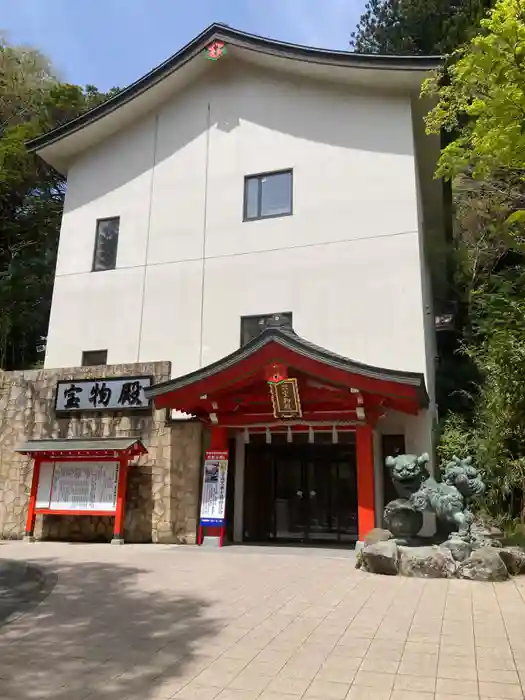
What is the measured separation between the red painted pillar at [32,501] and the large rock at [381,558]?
747 cm

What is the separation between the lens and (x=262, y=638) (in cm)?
482

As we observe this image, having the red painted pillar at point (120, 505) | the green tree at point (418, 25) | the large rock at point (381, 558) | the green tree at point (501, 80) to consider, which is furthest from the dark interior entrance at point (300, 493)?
the green tree at point (418, 25)

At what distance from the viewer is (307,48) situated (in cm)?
1256

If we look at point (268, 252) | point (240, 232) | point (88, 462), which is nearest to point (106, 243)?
point (240, 232)

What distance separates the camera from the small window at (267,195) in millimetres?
13188

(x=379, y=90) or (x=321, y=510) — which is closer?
(x=321, y=510)

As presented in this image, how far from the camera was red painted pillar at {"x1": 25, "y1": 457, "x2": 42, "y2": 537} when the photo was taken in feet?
38.6

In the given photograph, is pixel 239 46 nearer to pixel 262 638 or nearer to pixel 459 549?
pixel 459 549

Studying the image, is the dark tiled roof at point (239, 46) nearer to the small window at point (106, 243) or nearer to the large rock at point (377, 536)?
the small window at point (106, 243)

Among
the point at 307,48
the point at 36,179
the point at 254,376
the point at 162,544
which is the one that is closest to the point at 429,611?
the point at 254,376

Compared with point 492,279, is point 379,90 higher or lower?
higher

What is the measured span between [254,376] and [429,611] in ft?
18.5

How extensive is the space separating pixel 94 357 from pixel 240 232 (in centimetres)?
495

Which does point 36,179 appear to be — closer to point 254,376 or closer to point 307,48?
point 307,48
